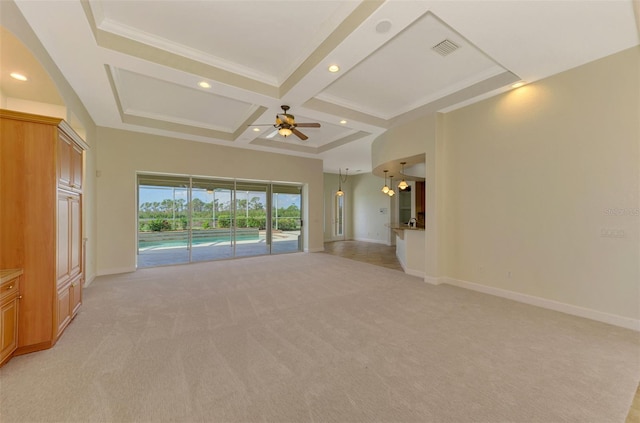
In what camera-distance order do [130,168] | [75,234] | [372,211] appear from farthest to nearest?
[372,211] < [130,168] < [75,234]

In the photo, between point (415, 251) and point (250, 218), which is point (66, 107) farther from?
point (415, 251)

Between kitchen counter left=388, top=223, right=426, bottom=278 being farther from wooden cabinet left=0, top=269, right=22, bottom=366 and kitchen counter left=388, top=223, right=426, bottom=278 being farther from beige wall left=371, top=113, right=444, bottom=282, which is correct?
wooden cabinet left=0, top=269, right=22, bottom=366

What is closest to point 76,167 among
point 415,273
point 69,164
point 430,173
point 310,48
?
point 69,164

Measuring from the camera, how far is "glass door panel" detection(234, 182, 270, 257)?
806cm

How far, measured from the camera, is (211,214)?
761cm

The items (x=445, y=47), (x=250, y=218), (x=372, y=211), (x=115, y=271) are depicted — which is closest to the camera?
(x=445, y=47)

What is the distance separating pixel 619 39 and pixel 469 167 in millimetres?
2265

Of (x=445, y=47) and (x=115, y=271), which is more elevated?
(x=445, y=47)

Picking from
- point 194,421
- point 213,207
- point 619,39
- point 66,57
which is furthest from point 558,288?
point 213,207

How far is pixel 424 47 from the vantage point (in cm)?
345

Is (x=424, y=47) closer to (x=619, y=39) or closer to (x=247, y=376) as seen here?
(x=619, y=39)

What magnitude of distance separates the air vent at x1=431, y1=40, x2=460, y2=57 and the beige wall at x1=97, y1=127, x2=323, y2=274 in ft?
18.9

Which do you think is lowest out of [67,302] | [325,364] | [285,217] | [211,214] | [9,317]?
[325,364]

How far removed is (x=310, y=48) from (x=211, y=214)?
18.8ft
